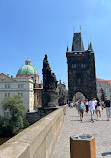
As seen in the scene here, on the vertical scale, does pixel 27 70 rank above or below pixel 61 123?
above

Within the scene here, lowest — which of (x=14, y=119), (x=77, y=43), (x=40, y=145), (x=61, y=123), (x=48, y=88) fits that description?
(x=14, y=119)

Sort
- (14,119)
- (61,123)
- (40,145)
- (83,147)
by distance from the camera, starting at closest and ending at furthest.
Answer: (83,147) < (40,145) < (61,123) < (14,119)

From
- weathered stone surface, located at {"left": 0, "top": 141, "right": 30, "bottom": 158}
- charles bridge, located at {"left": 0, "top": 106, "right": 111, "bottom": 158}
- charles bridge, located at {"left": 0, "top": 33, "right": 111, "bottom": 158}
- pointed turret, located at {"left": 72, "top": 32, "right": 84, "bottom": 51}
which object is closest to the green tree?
charles bridge, located at {"left": 0, "top": 33, "right": 111, "bottom": 158}

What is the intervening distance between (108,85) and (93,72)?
1251 inches

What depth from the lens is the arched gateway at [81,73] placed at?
49.6 m

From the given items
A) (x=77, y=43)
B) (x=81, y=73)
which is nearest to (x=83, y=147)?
(x=81, y=73)

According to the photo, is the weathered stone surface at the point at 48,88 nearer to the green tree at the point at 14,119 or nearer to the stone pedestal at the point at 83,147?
the green tree at the point at 14,119

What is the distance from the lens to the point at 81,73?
2004 inches

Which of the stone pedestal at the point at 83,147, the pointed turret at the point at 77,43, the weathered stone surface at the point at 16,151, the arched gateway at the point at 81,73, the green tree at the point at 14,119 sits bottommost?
the green tree at the point at 14,119

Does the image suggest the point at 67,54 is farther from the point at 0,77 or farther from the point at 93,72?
the point at 0,77

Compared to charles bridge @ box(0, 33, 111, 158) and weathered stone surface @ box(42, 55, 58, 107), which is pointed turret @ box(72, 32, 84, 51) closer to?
charles bridge @ box(0, 33, 111, 158)

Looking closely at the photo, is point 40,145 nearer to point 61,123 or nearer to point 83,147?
point 83,147

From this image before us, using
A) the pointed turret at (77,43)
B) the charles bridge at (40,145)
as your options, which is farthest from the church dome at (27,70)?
the charles bridge at (40,145)

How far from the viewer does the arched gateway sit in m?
49.6
